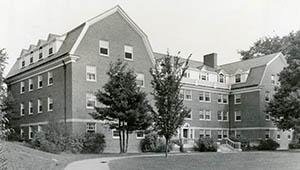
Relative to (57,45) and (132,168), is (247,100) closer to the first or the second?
(57,45)

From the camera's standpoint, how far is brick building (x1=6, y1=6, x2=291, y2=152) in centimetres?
3216

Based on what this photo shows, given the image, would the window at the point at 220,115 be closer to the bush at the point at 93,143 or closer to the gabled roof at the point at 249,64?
the gabled roof at the point at 249,64

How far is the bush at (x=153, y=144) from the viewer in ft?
106

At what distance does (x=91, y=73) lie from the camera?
33.0m

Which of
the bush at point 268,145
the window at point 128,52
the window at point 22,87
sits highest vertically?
the window at point 128,52

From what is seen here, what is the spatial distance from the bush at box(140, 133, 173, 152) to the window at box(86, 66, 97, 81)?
6792 mm

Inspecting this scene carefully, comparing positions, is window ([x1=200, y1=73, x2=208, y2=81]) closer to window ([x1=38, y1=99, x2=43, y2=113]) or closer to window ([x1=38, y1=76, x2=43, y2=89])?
window ([x1=38, y1=76, x2=43, y2=89])

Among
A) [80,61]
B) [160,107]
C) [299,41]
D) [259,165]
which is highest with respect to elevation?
[299,41]

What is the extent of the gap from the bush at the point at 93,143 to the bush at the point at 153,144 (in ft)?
15.2

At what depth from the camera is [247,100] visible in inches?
1758

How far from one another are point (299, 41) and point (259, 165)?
22.7 metres

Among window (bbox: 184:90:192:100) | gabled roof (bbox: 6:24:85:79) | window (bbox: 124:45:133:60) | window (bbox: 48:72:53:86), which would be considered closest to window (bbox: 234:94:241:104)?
window (bbox: 184:90:192:100)

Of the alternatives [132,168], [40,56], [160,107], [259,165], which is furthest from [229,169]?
[40,56]

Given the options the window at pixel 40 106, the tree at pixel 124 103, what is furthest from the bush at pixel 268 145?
the window at pixel 40 106
